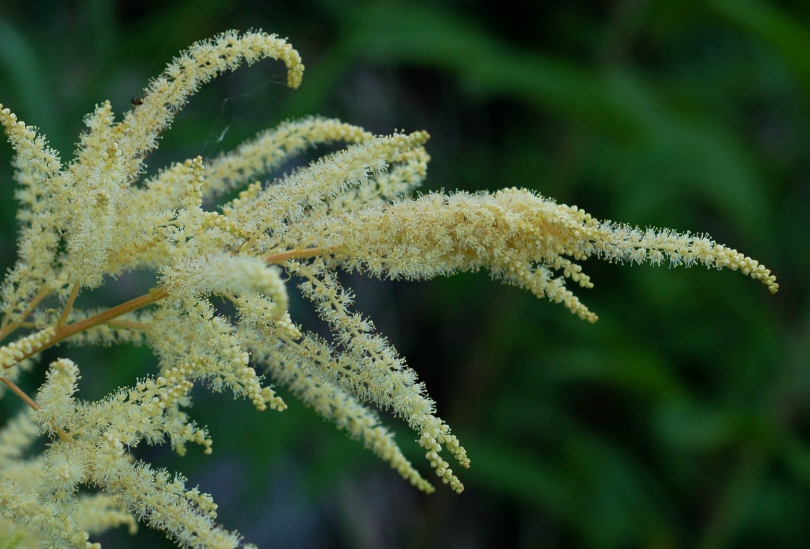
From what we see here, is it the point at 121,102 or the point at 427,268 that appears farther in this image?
the point at 121,102

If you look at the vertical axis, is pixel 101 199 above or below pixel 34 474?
above

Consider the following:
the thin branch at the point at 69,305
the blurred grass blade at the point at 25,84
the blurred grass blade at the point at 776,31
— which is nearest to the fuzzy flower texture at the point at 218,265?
the thin branch at the point at 69,305

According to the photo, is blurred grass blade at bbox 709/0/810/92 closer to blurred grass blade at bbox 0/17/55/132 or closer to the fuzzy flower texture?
the fuzzy flower texture

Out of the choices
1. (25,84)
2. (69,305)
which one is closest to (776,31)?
(25,84)

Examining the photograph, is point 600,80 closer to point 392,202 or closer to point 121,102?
point 121,102

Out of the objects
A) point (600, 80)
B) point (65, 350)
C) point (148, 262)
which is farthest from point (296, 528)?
point (148, 262)

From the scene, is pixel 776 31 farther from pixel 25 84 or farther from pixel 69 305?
pixel 69 305

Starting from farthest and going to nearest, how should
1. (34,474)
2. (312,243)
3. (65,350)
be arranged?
(65,350)
(312,243)
(34,474)

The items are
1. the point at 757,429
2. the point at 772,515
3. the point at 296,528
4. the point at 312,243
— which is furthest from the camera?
the point at 296,528

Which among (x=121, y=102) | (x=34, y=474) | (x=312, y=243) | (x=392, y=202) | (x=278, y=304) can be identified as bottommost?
(x=34, y=474)
